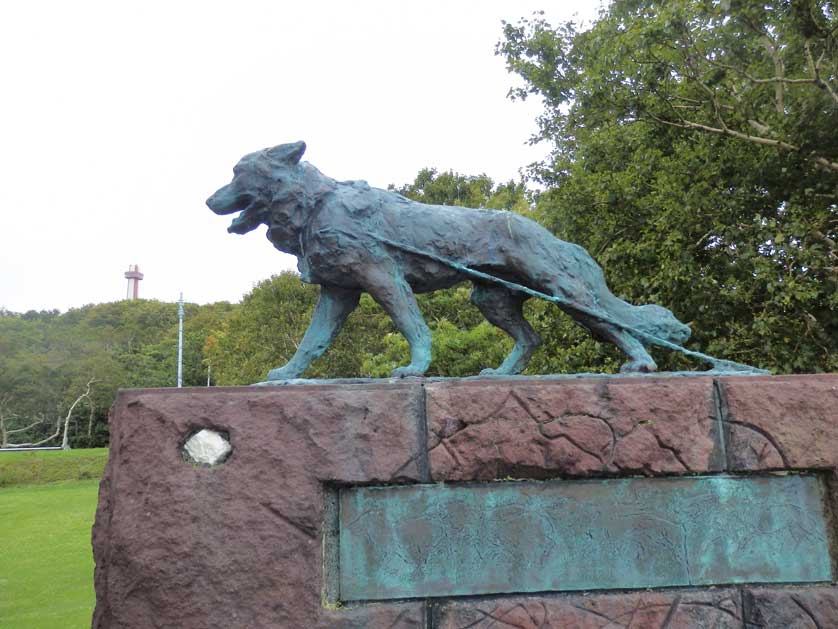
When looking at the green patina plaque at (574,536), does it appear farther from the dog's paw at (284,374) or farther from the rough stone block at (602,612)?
the dog's paw at (284,374)

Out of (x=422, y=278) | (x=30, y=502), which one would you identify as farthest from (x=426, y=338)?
(x=30, y=502)

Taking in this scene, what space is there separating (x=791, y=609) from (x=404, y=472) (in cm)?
169

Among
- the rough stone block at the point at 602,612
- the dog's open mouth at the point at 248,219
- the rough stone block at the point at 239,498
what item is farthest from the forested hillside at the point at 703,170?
the rough stone block at the point at 239,498

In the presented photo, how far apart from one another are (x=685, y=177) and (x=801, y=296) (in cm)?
202

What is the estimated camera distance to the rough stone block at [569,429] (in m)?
3.04

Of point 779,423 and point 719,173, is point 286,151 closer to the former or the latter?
point 779,423

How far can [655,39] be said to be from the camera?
7.70 metres

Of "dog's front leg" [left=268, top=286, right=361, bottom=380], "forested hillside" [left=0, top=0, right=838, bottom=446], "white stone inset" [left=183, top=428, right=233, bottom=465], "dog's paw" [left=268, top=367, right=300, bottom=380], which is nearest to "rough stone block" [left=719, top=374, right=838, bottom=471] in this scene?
"dog's front leg" [left=268, top=286, right=361, bottom=380]

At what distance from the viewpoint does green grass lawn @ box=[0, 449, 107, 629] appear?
7035 millimetres

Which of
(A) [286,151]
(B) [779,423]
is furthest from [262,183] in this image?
(B) [779,423]

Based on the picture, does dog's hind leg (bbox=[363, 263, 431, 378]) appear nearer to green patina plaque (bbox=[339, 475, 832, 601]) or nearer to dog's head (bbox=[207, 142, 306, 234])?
dog's head (bbox=[207, 142, 306, 234])

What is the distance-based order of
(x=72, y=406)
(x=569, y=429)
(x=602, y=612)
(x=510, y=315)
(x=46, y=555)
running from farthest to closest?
(x=72, y=406), (x=46, y=555), (x=510, y=315), (x=569, y=429), (x=602, y=612)

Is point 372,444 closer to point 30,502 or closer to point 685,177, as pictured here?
point 685,177

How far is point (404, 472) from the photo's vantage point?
301 centimetres
